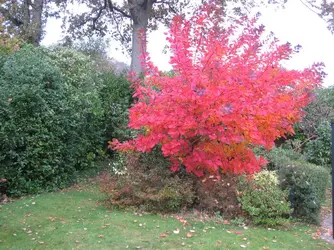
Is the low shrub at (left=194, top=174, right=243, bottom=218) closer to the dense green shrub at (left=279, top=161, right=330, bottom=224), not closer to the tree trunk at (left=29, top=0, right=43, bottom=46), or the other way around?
the dense green shrub at (left=279, top=161, right=330, bottom=224)

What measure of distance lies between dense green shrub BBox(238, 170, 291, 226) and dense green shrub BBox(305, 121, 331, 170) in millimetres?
5444

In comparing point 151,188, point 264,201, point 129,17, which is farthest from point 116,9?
point 264,201

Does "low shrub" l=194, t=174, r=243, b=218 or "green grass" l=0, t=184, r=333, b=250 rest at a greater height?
"low shrub" l=194, t=174, r=243, b=218

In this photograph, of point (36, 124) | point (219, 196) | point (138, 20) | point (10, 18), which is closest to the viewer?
point (219, 196)

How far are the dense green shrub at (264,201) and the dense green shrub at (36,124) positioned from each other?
455 centimetres

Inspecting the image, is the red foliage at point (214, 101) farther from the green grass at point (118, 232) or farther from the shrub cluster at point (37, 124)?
the shrub cluster at point (37, 124)

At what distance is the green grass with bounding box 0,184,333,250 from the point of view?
223 inches

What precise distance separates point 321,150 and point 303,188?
519cm

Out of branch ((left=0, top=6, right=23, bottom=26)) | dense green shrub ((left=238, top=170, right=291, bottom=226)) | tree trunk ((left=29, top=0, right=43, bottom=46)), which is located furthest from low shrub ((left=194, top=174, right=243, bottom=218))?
branch ((left=0, top=6, right=23, bottom=26))

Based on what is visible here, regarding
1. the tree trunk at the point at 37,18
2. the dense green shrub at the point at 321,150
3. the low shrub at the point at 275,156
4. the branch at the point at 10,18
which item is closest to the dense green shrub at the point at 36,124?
the low shrub at the point at 275,156

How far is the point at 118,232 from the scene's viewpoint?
19.9 feet

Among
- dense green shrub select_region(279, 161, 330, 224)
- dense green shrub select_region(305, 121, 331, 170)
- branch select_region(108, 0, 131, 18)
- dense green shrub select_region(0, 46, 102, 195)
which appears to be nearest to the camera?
dense green shrub select_region(279, 161, 330, 224)

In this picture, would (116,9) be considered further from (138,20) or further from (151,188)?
(151,188)

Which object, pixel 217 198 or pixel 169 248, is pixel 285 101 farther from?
pixel 169 248
